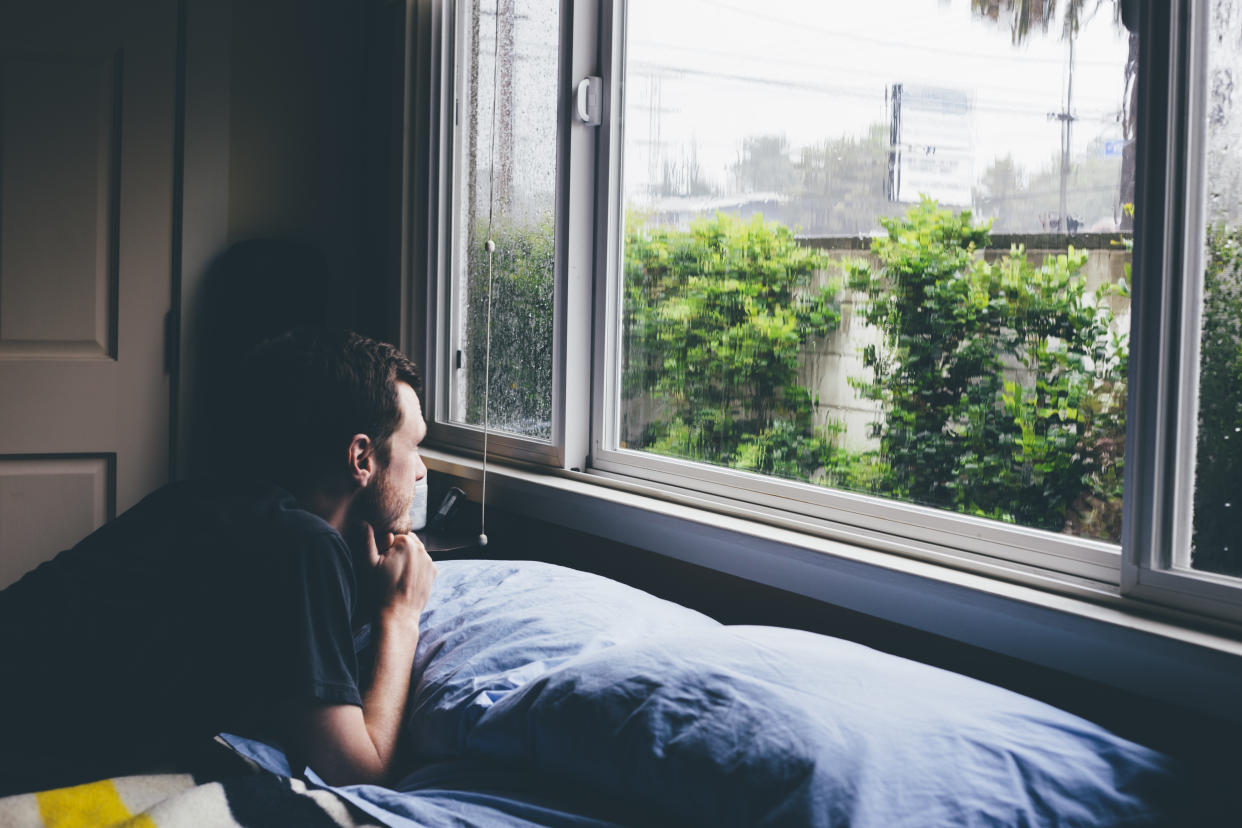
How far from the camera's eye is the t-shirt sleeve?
3.76 feet

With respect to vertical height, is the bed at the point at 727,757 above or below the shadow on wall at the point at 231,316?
below

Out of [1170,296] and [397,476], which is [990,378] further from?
[397,476]

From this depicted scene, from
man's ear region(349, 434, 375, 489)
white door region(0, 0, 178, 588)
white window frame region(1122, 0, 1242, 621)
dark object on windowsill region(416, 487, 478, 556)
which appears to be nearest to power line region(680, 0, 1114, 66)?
white window frame region(1122, 0, 1242, 621)

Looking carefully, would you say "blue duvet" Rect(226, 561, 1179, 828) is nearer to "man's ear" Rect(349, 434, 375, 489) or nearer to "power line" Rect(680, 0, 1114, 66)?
"man's ear" Rect(349, 434, 375, 489)

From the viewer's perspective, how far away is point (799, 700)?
0.96 m

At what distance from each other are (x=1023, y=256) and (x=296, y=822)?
111 cm

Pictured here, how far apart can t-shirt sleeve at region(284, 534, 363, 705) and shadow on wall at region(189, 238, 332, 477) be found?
1593 mm

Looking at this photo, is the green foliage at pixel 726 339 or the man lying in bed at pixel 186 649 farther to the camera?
A: the green foliage at pixel 726 339

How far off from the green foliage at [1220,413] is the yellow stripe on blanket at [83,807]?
118 cm

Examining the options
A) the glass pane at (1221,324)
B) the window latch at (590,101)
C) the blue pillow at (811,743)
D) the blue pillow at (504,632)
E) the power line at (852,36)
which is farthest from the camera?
the window latch at (590,101)

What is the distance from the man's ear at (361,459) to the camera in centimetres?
140

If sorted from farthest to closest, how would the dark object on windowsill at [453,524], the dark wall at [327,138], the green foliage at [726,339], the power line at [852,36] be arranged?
the dark wall at [327,138] < the dark object on windowsill at [453,524] < the green foliage at [726,339] < the power line at [852,36]

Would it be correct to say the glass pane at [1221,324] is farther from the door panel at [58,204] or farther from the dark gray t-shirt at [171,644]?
the door panel at [58,204]

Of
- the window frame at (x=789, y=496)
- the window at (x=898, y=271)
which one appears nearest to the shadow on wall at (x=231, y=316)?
the window at (x=898, y=271)
